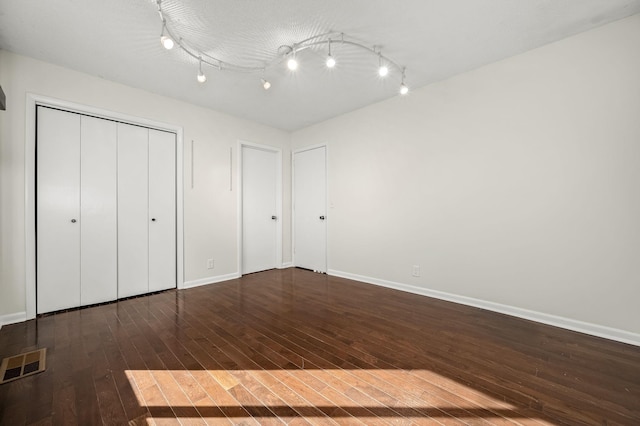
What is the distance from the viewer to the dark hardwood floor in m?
1.46

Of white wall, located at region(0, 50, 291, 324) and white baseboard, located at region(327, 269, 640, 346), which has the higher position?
white wall, located at region(0, 50, 291, 324)

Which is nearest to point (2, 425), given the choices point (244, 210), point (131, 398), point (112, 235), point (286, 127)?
point (131, 398)

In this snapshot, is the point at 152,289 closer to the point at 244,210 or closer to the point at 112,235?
the point at 112,235

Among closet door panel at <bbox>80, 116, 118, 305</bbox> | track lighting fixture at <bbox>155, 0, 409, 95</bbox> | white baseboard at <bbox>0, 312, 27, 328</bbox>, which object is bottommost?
white baseboard at <bbox>0, 312, 27, 328</bbox>

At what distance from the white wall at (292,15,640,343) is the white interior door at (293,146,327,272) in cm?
107

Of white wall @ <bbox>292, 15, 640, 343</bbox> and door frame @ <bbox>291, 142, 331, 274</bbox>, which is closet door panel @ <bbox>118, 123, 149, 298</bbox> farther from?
white wall @ <bbox>292, 15, 640, 343</bbox>

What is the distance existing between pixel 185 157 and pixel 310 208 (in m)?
2.24

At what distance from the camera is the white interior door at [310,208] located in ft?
15.6

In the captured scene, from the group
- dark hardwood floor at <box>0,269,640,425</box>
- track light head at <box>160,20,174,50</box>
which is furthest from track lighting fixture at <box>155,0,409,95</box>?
dark hardwood floor at <box>0,269,640,425</box>

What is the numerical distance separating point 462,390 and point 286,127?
4.62 meters

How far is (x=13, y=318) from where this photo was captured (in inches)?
103

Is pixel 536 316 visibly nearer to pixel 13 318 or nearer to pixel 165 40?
pixel 165 40

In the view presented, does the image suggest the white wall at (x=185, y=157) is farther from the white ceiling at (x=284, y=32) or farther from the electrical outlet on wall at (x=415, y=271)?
the electrical outlet on wall at (x=415, y=271)

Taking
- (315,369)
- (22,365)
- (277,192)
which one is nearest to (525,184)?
(315,369)
